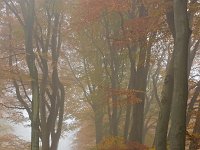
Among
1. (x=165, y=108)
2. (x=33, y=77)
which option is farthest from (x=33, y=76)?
(x=165, y=108)

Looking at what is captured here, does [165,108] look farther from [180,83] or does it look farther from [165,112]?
[180,83]

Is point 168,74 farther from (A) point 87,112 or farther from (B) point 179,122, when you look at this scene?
(A) point 87,112

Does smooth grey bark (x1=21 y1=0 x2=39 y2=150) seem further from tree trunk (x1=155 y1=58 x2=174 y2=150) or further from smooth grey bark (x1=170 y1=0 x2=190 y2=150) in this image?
smooth grey bark (x1=170 y1=0 x2=190 y2=150)

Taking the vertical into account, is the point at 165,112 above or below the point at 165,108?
below

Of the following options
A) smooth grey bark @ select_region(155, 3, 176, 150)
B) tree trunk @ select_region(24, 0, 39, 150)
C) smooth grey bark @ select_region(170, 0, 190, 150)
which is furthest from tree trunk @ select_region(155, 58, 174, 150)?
tree trunk @ select_region(24, 0, 39, 150)

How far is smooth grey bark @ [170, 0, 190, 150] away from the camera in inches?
284

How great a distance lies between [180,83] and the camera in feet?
24.0

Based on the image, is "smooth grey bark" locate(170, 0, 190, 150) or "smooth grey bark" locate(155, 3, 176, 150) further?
"smooth grey bark" locate(155, 3, 176, 150)

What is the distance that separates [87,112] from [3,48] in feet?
29.5

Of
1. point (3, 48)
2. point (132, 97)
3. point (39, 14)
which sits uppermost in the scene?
point (39, 14)

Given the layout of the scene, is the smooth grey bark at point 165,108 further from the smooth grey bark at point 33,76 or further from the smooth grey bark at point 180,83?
the smooth grey bark at point 33,76

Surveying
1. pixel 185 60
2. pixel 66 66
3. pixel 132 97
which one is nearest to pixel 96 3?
pixel 132 97

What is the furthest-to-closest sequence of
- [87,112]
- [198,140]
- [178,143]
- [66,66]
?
[87,112] → [66,66] → [198,140] → [178,143]

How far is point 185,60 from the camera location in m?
7.48
